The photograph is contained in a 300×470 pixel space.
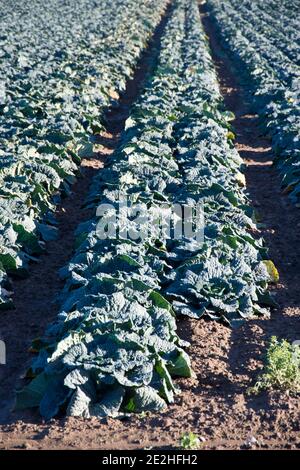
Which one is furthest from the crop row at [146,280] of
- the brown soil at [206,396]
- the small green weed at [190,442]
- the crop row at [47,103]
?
the crop row at [47,103]

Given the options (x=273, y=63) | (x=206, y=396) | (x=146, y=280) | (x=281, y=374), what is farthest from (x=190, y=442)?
(x=273, y=63)

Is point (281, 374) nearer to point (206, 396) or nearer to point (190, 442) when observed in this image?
point (206, 396)

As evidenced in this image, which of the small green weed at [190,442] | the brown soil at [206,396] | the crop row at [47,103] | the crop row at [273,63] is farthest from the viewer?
the crop row at [273,63]

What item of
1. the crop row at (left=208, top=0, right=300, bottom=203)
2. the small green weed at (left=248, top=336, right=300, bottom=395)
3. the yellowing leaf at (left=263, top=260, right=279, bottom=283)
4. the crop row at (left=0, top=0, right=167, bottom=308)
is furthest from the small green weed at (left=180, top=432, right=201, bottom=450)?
the crop row at (left=208, top=0, right=300, bottom=203)

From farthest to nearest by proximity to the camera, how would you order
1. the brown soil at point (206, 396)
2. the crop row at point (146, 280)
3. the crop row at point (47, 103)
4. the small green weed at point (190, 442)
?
the crop row at point (47, 103), the crop row at point (146, 280), the brown soil at point (206, 396), the small green weed at point (190, 442)

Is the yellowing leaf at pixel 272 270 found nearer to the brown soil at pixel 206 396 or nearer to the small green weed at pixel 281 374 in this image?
the brown soil at pixel 206 396

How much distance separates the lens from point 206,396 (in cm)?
629

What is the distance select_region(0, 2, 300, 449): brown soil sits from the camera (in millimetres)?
5551

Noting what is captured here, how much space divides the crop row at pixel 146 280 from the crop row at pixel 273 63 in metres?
1.22

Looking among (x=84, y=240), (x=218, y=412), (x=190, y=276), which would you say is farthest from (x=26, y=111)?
(x=218, y=412)

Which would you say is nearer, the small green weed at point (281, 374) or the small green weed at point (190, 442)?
the small green weed at point (190, 442)

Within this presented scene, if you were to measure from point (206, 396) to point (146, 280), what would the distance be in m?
1.65

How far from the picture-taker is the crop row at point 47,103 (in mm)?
9688

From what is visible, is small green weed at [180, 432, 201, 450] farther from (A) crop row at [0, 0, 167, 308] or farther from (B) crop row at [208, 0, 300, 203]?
(B) crop row at [208, 0, 300, 203]
